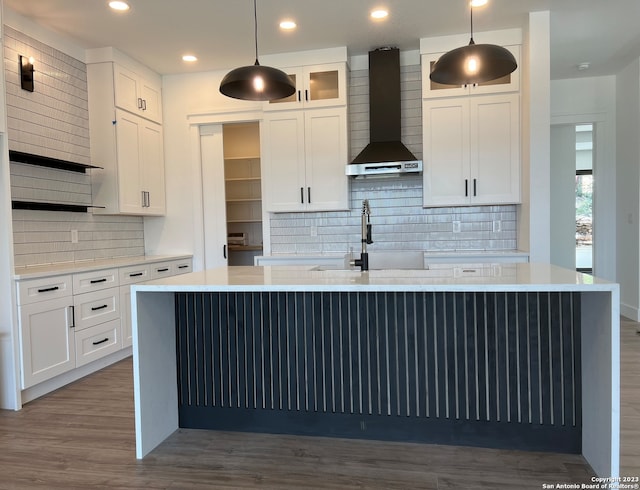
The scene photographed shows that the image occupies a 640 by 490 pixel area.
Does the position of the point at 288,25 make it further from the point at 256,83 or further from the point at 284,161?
the point at 256,83

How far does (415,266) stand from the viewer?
456cm

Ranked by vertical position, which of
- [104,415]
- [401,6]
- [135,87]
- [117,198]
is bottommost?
[104,415]

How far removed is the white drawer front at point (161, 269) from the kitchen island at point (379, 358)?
2.16 m

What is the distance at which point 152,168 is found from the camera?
517 centimetres

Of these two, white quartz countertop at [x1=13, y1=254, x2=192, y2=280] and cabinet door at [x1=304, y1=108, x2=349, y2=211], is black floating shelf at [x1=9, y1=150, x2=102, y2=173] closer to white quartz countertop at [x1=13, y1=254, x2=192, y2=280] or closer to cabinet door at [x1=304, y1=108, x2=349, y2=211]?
white quartz countertop at [x1=13, y1=254, x2=192, y2=280]

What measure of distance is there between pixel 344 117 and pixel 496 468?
3.49 m

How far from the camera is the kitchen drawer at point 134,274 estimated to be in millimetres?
4293

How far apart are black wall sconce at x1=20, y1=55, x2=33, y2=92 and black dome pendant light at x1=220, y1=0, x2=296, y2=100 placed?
2.17 m

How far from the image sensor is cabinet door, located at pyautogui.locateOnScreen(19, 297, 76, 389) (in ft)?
10.6

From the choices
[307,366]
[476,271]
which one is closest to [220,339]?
[307,366]

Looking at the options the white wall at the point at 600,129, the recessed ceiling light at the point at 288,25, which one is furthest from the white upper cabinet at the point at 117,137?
the white wall at the point at 600,129

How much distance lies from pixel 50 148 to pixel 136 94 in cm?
116

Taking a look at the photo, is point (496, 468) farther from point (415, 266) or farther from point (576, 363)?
point (415, 266)

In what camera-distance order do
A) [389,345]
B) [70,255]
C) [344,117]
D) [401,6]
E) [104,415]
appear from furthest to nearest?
[344,117], [70,255], [401,6], [104,415], [389,345]
